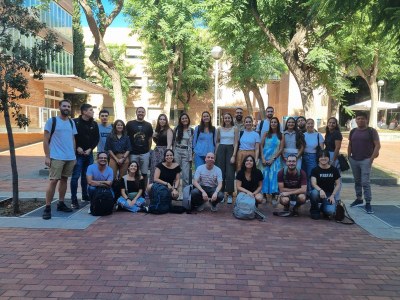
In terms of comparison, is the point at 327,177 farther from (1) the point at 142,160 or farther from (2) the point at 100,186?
(2) the point at 100,186

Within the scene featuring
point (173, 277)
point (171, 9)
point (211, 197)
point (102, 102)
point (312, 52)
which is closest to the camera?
point (173, 277)

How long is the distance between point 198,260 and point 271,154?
130 inches

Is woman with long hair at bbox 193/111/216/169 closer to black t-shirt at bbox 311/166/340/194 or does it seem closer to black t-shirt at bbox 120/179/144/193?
black t-shirt at bbox 120/179/144/193

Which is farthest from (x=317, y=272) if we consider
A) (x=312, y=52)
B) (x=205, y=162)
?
(x=312, y=52)

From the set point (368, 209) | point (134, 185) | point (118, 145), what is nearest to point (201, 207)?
point (134, 185)

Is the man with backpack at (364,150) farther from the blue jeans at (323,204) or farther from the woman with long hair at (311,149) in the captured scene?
the blue jeans at (323,204)

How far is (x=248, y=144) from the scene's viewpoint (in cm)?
680

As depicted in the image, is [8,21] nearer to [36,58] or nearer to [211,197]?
[36,58]

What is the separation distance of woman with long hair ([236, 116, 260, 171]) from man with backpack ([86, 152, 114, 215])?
7.89 ft

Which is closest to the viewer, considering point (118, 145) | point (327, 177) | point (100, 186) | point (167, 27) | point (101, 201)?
point (101, 201)

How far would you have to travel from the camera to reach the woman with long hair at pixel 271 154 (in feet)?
22.5

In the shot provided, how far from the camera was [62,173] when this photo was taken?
5.94 m

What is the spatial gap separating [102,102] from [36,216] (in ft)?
132

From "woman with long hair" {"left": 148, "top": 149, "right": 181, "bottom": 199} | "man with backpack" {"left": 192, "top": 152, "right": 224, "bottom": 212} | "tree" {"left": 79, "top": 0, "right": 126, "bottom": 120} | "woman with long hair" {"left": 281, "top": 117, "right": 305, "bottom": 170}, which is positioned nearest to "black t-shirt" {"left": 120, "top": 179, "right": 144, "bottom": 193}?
"woman with long hair" {"left": 148, "top": 149, "right": 181, "bottom": 199}
